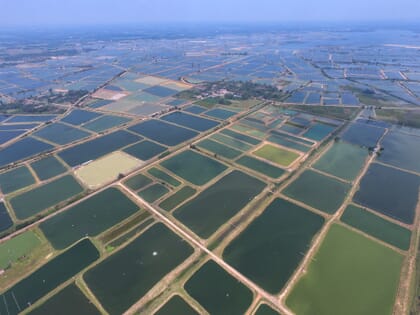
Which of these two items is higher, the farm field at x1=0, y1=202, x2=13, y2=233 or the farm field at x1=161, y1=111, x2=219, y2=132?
the farm field at x1=0, y1=202, x2=13, y2=233

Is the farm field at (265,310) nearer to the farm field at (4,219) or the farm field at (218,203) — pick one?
the farm field at (218,203)

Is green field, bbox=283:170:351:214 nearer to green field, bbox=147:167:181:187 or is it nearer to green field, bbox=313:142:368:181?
green field, bbox=313:142:368:181

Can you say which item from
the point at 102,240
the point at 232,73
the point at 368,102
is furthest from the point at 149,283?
the point at 232,73

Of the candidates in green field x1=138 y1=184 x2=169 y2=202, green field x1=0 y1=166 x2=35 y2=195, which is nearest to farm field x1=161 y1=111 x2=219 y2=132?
green field x1=138 y1=184 x2=169 y2=202

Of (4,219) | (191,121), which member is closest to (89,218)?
(4,219)

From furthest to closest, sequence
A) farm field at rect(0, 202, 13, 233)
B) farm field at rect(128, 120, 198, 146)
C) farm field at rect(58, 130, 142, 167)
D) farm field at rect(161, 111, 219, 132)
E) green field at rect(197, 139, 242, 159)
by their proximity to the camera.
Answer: farm field at rect(161, 111, 219, 132), farm field at rect(128, 120, 198, 146), green field at rect(197, 139, 242, 159), farm field at rect(58, 130, 142, 167), farm field at rect(0, 202, 13, 233)

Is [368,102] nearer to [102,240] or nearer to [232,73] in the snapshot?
[232,73]
